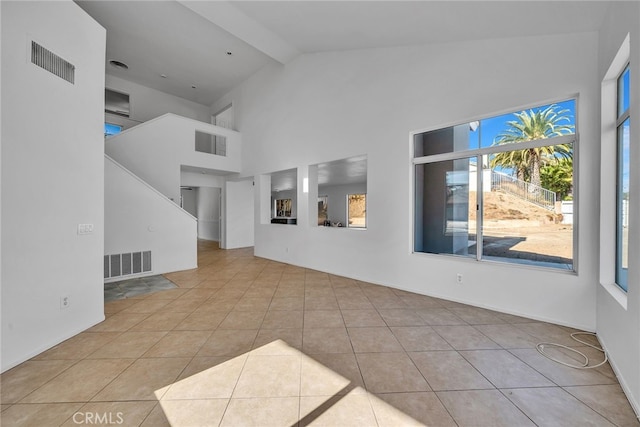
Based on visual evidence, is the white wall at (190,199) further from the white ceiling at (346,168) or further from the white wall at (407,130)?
the white ceiling at (346,168)

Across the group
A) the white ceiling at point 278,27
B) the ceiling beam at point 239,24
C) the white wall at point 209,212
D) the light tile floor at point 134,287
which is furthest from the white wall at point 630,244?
the white wall at point 209,212

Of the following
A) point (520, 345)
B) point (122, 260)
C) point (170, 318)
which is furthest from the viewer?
point (122, 260)

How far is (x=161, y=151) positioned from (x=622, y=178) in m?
8.17

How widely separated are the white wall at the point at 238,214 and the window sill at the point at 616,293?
846 cm

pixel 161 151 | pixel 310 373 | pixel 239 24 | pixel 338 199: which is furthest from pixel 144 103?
pixel 310 373

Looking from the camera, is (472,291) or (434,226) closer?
(472,291)

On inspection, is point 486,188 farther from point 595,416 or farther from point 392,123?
point 595,416

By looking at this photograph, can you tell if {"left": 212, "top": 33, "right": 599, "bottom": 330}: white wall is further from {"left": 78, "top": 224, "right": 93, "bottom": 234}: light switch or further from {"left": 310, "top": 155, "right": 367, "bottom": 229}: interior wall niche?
{"left": 310, "top": 155, "right": 367, "bottom": 229}: interior wall niche

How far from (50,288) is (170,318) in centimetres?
117

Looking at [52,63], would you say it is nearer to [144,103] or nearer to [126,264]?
[126,264]

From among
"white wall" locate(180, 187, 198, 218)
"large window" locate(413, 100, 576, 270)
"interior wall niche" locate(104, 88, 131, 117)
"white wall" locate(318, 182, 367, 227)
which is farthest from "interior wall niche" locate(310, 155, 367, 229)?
"interior wall niche" locate(104, 88, 131, 117)

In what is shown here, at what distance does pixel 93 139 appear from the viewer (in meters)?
2.89

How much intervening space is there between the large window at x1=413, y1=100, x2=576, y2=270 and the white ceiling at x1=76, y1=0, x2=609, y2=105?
3.47 feet

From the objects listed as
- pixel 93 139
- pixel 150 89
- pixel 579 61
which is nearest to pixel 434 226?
pixel 579 61
